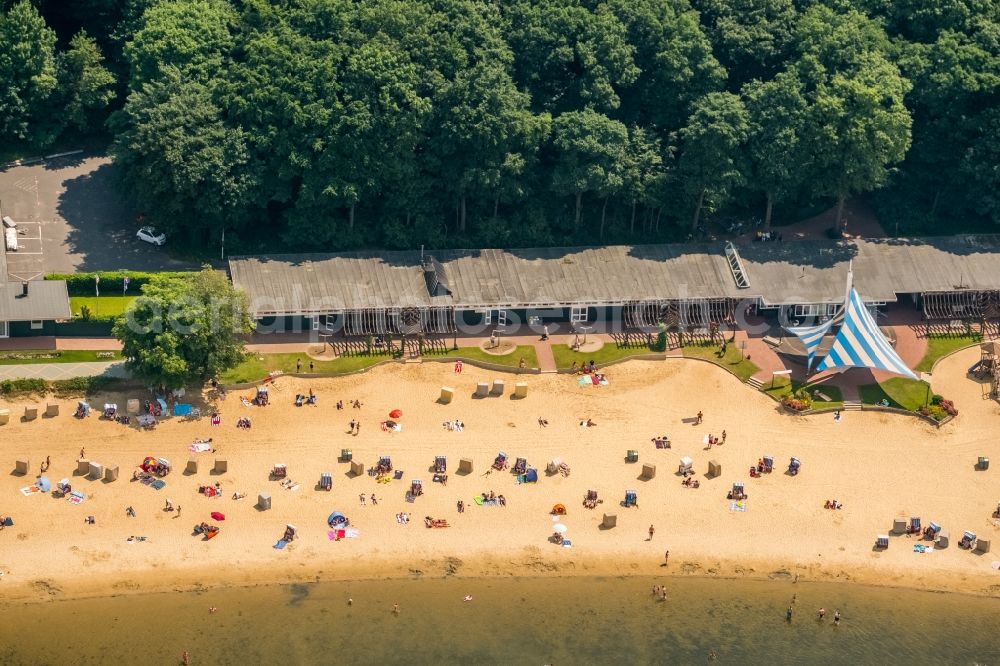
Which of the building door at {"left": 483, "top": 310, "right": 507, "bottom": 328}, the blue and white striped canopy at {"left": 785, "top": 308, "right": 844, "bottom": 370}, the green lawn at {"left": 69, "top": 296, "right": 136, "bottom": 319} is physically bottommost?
the blue and white striped canopy at {"left": 785, "top": 308, "right": 844, "bottom": 370}

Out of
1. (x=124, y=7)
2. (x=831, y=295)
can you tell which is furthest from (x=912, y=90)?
(x=124, y=7)

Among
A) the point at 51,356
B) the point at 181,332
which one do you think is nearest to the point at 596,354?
the point at 181,332

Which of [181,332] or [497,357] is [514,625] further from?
[181,332]

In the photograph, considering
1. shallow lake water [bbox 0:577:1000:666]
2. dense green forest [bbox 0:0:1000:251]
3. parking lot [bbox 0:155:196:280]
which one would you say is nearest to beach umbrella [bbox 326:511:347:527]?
shallow lake water [bbox 0:577:1000:666]

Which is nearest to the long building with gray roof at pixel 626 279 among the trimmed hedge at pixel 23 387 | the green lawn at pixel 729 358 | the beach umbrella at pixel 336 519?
the green lawn at pixel 729 358

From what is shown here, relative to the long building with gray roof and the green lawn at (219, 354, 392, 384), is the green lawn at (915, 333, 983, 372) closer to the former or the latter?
the long building with gray roof

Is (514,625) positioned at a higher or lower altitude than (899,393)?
lower
